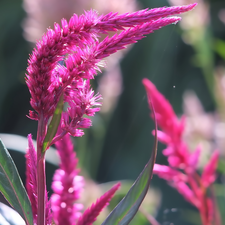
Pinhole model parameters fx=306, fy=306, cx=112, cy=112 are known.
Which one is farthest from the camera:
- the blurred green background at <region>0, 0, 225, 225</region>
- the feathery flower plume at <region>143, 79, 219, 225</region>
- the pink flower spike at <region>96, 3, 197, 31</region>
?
the blurred green background at <region>0, 0, 225, 225</region>

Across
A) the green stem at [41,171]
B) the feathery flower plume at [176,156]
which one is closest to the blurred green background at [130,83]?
the feathery flower plume at [176,156]

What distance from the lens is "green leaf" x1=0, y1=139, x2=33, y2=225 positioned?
0.64 ft

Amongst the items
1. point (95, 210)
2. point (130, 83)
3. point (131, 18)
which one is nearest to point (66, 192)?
point (95, 210)

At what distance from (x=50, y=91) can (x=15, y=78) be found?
113cm

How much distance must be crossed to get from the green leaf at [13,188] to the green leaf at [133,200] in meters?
0.05

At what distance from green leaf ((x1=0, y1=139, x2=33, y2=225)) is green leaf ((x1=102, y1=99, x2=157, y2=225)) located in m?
0.05

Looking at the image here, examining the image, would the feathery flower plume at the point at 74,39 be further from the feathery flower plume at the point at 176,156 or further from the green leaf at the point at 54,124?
the feathery flower plume at the point at 176,156

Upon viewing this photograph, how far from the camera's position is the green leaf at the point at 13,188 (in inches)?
7.6

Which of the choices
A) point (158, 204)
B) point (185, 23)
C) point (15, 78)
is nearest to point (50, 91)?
point (158, 204)

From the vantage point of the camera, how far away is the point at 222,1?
1479 millimetres

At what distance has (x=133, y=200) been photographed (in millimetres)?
194

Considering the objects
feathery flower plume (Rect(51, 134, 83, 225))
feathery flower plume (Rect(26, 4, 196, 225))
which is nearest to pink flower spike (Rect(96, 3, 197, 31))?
feathery flower plume (Rect(26, 4, 196, 225))

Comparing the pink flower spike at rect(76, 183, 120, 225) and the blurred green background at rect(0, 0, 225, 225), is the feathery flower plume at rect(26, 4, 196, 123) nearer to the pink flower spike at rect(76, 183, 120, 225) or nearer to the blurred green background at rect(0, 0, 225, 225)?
the pink flower spike at rect(76, 183, 120, 225)

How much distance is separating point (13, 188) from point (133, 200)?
0.08 metres
